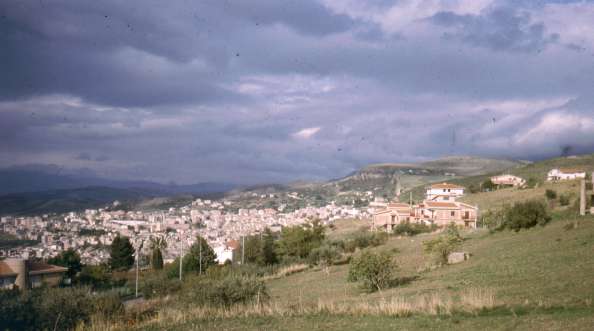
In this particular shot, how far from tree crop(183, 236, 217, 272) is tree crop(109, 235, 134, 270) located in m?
10.3

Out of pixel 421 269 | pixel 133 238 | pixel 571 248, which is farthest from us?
pixel 133 238

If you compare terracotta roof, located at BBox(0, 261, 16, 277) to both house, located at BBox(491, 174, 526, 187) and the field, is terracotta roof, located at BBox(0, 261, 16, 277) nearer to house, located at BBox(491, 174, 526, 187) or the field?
the field

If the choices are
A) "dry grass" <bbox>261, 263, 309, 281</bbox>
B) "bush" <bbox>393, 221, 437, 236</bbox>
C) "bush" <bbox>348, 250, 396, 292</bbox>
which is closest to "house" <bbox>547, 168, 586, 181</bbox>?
"bush" <bbox>393, 221, 437, 236</bbox>

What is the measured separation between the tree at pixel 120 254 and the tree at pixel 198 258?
10.3 metres

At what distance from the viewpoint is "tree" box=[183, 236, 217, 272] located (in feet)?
180

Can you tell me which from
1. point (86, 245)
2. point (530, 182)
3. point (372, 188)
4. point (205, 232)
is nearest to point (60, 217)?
point (86, 245)

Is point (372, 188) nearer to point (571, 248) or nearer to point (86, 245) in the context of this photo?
point (86, 245)

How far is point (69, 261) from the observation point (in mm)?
50594

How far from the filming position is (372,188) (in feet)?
478

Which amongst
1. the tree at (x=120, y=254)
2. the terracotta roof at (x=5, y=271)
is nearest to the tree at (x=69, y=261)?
the tree at (x=120, y=254)

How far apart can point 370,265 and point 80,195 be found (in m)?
51.5

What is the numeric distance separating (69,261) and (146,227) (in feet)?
81.3

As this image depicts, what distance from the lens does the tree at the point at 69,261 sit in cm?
4838

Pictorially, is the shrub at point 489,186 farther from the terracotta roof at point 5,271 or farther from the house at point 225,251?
the terracotta roof at point 5,271
